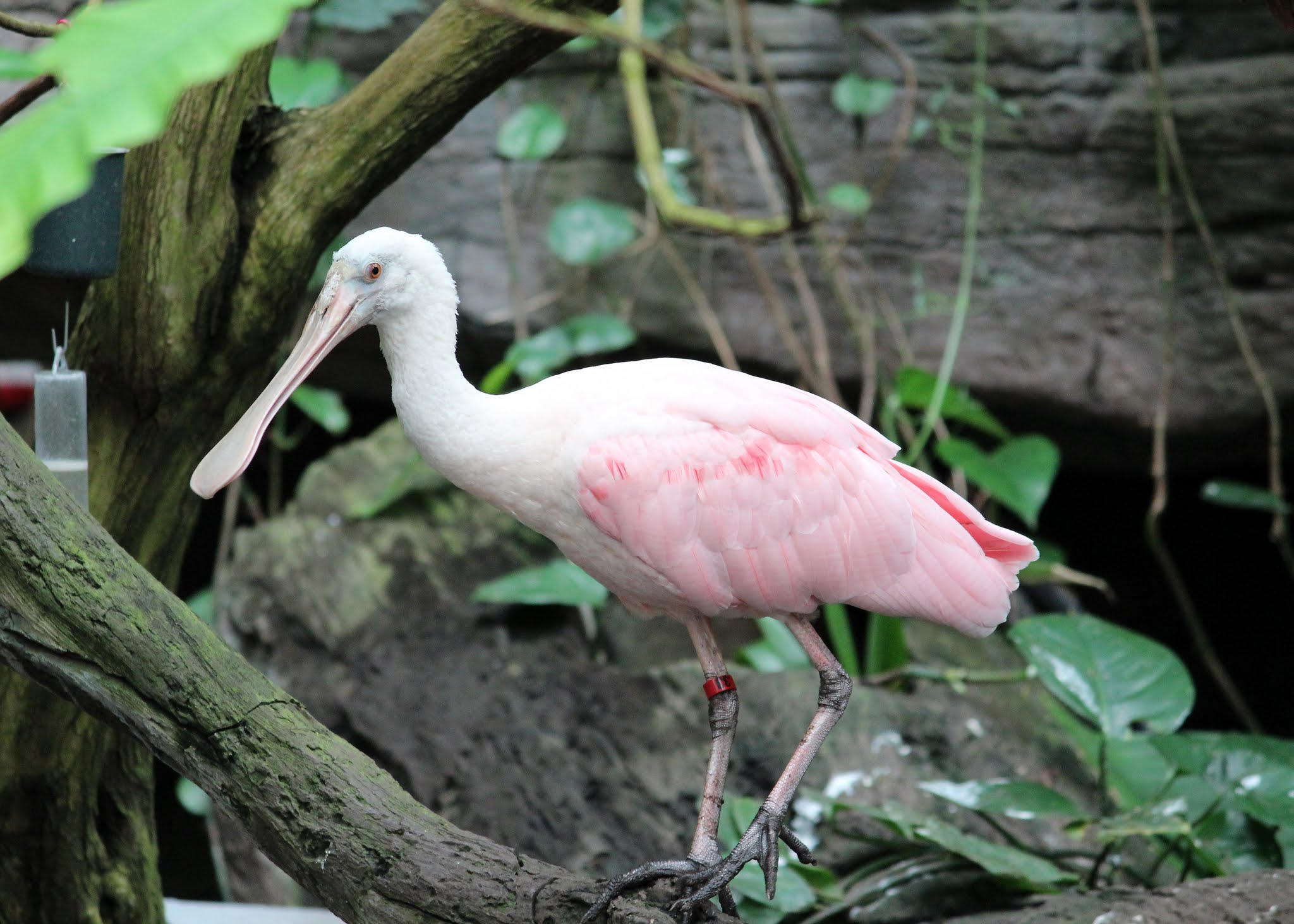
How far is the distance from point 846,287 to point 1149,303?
96 cm

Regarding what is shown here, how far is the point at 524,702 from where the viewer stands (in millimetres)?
3291

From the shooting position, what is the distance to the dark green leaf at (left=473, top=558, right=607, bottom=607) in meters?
3.35

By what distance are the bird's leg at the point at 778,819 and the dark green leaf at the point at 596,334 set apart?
1.92 metres

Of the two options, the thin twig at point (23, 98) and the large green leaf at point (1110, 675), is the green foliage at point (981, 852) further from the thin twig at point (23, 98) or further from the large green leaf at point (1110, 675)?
the thin twig at point (23, 98)

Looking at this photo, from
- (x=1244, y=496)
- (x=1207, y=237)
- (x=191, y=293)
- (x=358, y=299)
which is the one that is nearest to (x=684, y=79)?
(x=358, y=299)

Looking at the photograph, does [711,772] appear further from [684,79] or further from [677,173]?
[677,173]

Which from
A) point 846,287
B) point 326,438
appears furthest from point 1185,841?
point 326,438

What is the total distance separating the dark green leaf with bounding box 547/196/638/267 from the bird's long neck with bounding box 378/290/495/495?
1.95 meters

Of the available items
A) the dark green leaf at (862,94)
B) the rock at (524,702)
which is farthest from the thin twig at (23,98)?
the dark green leaf at (862,94)

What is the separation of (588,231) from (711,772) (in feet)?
7.08

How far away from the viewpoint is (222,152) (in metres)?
2.11

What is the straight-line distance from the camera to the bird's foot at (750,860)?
6.27 ft

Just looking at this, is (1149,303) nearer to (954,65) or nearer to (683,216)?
(954,65)

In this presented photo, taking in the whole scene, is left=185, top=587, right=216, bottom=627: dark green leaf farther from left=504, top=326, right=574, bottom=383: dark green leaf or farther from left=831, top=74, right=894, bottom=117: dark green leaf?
left=831, top=74, right=894, bottom=117: dark green leaf
